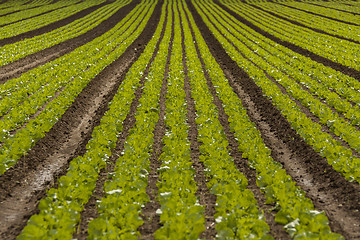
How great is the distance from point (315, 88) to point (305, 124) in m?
5.10

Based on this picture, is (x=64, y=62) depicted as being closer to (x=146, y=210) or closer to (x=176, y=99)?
(x=176, y=99)

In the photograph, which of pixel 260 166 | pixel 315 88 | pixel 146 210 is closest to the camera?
pixel 146 210

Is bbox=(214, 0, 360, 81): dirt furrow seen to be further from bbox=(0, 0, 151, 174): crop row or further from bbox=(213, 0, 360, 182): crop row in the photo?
bbox=(0, 0, 151, 174): crop row

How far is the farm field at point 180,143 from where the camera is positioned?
5922 millimetres

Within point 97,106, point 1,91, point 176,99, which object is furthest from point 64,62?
point 176,99

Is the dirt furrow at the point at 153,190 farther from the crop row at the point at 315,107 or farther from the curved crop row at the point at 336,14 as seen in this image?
the curved crop row at the point at 336,14

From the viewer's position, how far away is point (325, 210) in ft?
21.4

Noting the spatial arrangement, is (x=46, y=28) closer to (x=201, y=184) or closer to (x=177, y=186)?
(x=201, y=184)

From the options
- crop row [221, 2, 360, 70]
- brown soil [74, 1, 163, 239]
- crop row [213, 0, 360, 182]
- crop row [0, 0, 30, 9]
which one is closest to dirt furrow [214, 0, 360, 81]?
crop row [221, 2, 360, 70]

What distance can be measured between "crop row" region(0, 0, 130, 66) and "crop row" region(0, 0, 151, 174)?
11.4 feet

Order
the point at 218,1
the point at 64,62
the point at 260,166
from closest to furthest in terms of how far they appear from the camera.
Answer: the point at 260,166, the point at 64,62, the point at 218,1

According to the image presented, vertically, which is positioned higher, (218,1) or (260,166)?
(218,1)

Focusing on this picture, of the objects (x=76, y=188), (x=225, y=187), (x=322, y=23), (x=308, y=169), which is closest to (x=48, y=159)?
(x=76, y=188)

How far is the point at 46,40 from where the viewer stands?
87.5 feet
